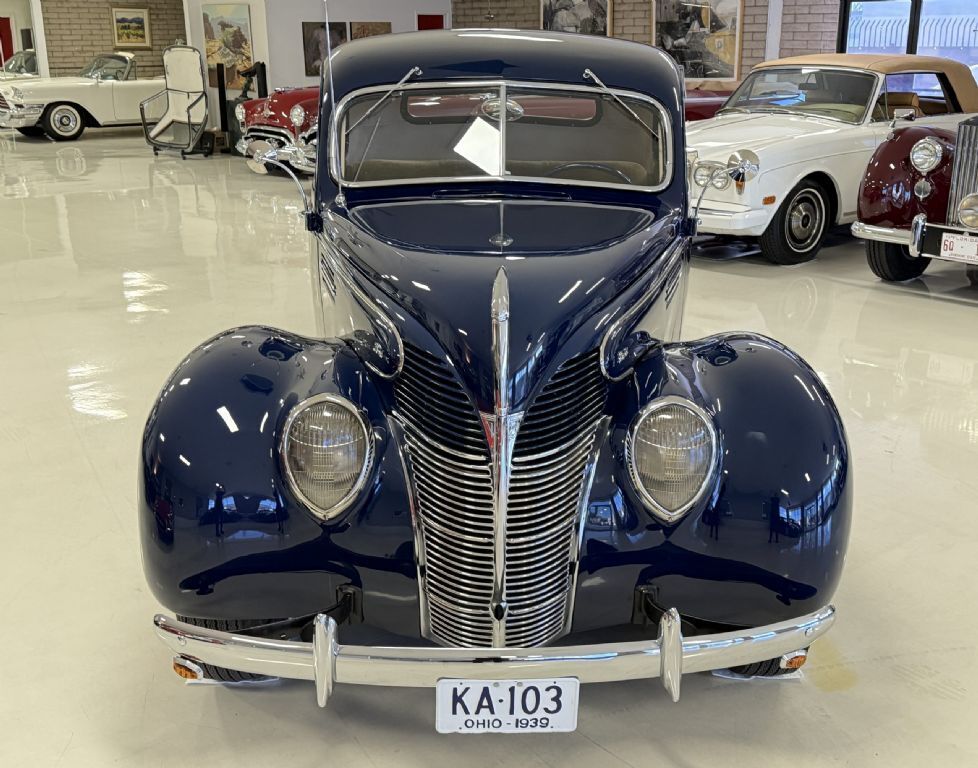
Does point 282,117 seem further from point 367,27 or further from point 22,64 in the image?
point 22,64

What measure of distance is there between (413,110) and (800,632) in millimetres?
2140

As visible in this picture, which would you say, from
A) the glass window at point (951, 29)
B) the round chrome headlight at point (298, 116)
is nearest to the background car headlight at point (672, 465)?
the round chrome headlight at point (298, 116)

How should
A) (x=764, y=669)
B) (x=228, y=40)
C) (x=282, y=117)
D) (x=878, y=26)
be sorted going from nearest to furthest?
1. (x=764, y=669)
2. (x=878, y=26)
3. (x=282, y=117)
4. (x=228, y=40)

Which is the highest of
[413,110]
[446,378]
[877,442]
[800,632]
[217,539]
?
[413,110]

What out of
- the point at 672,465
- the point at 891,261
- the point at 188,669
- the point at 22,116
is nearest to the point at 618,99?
the point at 672,465

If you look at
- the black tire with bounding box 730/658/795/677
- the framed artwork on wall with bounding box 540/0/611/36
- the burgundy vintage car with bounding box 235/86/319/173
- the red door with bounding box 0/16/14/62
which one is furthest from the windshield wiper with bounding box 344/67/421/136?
the red door with bounding box 0/16/14/62

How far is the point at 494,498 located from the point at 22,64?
21.9 meters

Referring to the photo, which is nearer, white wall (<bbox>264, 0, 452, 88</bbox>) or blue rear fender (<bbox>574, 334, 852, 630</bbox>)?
blue rear fender (<bbox>574, 334, 852, 630</bbox>)

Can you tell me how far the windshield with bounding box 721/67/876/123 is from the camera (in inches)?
307

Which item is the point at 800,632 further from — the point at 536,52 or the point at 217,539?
the point at 536,52

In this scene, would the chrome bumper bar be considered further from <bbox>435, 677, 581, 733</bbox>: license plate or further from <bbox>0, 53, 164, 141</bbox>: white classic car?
<bbox>0, 53, 164, 141</bbox>: white classic car

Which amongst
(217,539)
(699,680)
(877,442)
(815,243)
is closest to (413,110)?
(217,539)

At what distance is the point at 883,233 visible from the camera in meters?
6.57

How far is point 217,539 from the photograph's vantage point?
2230 mm
